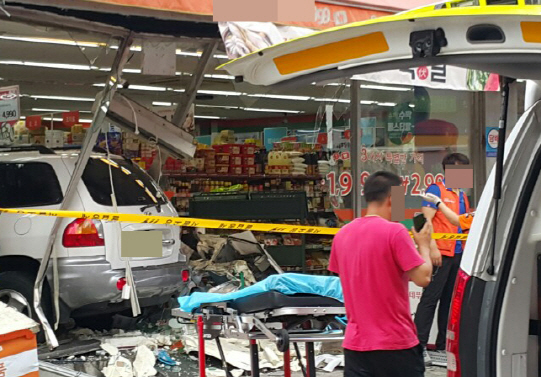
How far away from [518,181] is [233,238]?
8.47m

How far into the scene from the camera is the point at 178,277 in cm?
1045

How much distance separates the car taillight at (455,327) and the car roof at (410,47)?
860mm

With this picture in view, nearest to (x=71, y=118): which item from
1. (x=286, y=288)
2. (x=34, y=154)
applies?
(x=34, y=154)

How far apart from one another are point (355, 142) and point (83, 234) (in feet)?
15.2

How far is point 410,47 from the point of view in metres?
3.18

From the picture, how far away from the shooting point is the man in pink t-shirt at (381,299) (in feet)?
16.3

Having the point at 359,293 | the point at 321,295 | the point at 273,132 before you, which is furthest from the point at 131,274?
the point at 273,132

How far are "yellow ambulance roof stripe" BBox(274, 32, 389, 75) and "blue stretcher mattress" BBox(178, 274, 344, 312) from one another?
224cm

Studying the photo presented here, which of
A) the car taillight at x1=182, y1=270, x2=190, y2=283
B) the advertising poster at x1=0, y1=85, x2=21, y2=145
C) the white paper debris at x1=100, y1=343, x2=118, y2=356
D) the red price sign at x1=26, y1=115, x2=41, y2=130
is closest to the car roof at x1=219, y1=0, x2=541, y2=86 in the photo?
the white paper debris at x1=100, y1=343, x2=118, y2=356

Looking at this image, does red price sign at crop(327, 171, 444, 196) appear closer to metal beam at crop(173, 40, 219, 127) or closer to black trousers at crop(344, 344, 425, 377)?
metal beam at crop(173, 40, 219, 127)

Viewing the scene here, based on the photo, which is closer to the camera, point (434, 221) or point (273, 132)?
point (434, 221)

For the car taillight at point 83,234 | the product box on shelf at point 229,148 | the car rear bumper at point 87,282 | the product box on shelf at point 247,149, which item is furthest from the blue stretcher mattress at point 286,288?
the product box on shelf at point 247,149

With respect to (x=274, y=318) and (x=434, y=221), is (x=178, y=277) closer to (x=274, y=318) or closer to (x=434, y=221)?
(x=434, y=221)

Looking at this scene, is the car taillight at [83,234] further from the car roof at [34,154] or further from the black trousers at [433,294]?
the black trousers at [433,294]
